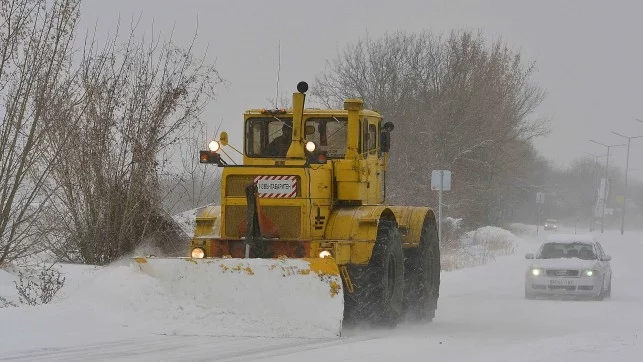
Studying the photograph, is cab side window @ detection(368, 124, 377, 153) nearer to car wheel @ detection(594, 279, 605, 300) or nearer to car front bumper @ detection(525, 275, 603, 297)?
car front bumper @ detection(525, 275, 603, 297)

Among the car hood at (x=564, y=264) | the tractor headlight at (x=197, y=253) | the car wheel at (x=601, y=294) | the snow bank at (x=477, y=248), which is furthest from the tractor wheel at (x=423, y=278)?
the snow bank at (x=477, y=248)

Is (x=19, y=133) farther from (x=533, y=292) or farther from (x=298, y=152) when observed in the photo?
(x=533, y=292)

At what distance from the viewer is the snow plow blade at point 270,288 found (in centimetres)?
1281

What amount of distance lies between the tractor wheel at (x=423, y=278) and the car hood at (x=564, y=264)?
19.6ft

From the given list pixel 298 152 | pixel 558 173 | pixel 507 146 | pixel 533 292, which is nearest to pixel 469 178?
pixel 507 146

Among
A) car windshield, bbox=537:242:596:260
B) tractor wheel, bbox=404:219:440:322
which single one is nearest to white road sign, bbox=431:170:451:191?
car windshield, bbox=537:242:596:260

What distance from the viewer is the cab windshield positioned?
14961 millimetres

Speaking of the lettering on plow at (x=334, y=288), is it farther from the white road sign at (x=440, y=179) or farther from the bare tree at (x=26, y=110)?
the white road sign at (x=440, y=179)

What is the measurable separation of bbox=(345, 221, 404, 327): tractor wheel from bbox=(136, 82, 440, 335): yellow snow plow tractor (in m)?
0.01

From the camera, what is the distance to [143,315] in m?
12.8

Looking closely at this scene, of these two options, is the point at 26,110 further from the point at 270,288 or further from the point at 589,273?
the point at 589,273

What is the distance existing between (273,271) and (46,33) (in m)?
4.56

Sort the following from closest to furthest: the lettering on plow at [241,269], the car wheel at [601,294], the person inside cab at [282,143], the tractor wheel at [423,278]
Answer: the lettering on plow at [241,269] < the person inside cab at [282,143] < the tractor wheel at [423,278] < the car wheel at [601,294]

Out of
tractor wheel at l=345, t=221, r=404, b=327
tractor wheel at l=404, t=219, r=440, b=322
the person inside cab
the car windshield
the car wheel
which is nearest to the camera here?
tractor wheel at l=345, t=221, r=404, b=327
